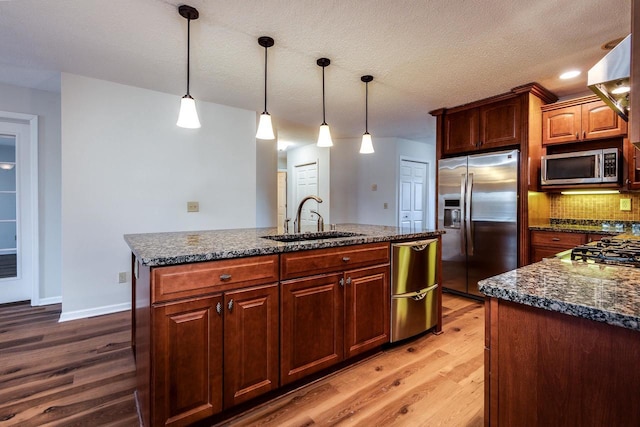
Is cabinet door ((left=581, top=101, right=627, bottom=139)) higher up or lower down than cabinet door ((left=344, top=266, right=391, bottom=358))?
higher up

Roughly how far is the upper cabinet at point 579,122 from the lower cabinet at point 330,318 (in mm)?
2511

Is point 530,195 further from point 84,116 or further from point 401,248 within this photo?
point 84,116

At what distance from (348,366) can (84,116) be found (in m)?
3.23

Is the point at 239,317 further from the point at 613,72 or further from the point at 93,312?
the point at 93,312

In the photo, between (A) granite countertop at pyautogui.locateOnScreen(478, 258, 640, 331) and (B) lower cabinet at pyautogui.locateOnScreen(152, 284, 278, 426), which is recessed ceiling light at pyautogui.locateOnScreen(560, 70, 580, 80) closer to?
(A) granite countertop at pyautogui.locateOnScreen(478, 258, 640, 331)

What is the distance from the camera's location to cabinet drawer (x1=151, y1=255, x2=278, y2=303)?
51.9 inches

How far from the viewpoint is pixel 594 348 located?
2.62 feet

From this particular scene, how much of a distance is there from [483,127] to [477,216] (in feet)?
3.33

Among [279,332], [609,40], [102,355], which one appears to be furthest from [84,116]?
[609,40]

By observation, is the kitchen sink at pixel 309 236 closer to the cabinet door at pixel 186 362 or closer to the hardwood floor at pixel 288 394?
the cabinet door at pixel 186 362

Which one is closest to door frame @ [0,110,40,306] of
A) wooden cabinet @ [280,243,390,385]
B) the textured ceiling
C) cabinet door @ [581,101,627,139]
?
the textured ceiling

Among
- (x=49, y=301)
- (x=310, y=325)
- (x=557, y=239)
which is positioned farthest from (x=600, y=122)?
(x=49, y=301)

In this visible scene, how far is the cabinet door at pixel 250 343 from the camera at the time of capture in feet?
4.90

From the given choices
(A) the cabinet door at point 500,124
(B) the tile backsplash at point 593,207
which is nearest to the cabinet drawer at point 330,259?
(A) the cabinet door at point 500,124
